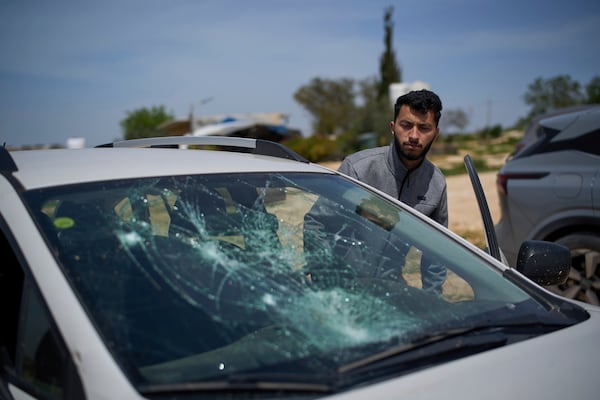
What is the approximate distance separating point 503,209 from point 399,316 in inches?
126

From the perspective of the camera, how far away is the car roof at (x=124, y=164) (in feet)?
5.92

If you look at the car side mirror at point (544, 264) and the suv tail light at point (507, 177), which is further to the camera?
the suv tail light at point (507, 177)

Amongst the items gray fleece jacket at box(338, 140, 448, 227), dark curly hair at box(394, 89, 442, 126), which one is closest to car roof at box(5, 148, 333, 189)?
gray fleece jacket at box(338, 140, 448, 227)

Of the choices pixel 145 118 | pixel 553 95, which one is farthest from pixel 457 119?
pixel 145 118

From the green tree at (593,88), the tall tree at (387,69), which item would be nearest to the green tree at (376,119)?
the tall tree at (387,69)

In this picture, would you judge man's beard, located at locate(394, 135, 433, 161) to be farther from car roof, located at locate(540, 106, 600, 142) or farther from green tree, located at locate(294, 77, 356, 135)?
green tree, located at locate(294, 77, 356, 135)

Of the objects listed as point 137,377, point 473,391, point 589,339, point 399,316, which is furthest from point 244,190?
point 589,339

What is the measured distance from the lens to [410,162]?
3094 mm

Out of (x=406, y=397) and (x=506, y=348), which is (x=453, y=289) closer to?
(x=506, y=348)

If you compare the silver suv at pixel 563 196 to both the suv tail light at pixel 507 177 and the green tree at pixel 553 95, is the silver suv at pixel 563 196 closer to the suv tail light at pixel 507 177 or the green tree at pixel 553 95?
the suv tail light at pixel 507 177

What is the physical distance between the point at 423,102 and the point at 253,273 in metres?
1.77

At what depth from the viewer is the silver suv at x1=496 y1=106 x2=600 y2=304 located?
3986mm

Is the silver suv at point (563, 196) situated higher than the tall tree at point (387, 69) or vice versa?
the tall tree at point (387, 69)

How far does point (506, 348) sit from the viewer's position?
1.50 m
